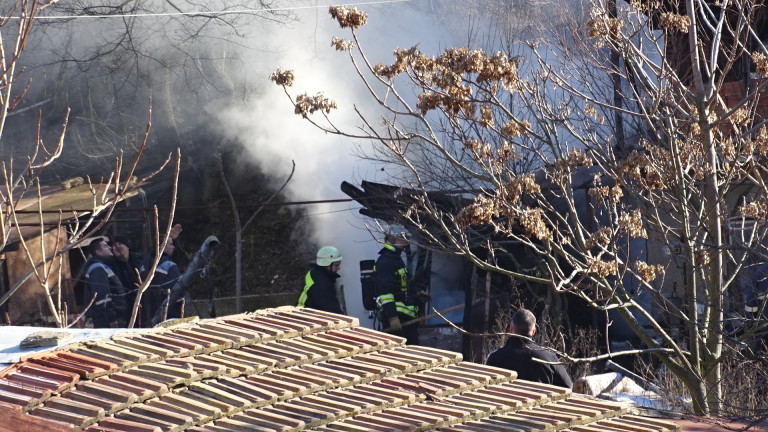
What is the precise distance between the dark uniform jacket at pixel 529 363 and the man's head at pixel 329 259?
459 centimetres

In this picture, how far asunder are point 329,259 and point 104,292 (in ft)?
10.0

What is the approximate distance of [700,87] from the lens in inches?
258

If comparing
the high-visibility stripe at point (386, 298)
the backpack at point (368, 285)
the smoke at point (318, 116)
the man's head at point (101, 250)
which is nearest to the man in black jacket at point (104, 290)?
the man's head at point (101, 250)

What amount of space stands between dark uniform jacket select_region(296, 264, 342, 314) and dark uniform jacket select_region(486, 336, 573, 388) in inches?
170

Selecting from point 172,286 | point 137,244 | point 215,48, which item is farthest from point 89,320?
point 215,48

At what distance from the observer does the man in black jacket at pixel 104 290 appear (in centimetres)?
1224

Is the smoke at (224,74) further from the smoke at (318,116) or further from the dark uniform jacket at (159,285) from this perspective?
the dark uniform jacket at (159,285)

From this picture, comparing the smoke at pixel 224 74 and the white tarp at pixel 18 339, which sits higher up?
the smoke at pixel 224 74

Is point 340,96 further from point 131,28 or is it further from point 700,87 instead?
A: point 700,87

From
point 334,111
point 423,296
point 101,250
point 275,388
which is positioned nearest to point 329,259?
point 423,296

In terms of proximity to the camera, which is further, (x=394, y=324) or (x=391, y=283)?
(x=391, y=283)

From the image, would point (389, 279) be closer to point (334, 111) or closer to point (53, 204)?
point (53, 204)

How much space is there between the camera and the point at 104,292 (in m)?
12.3

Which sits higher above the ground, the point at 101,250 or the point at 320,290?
the point at 101,250
